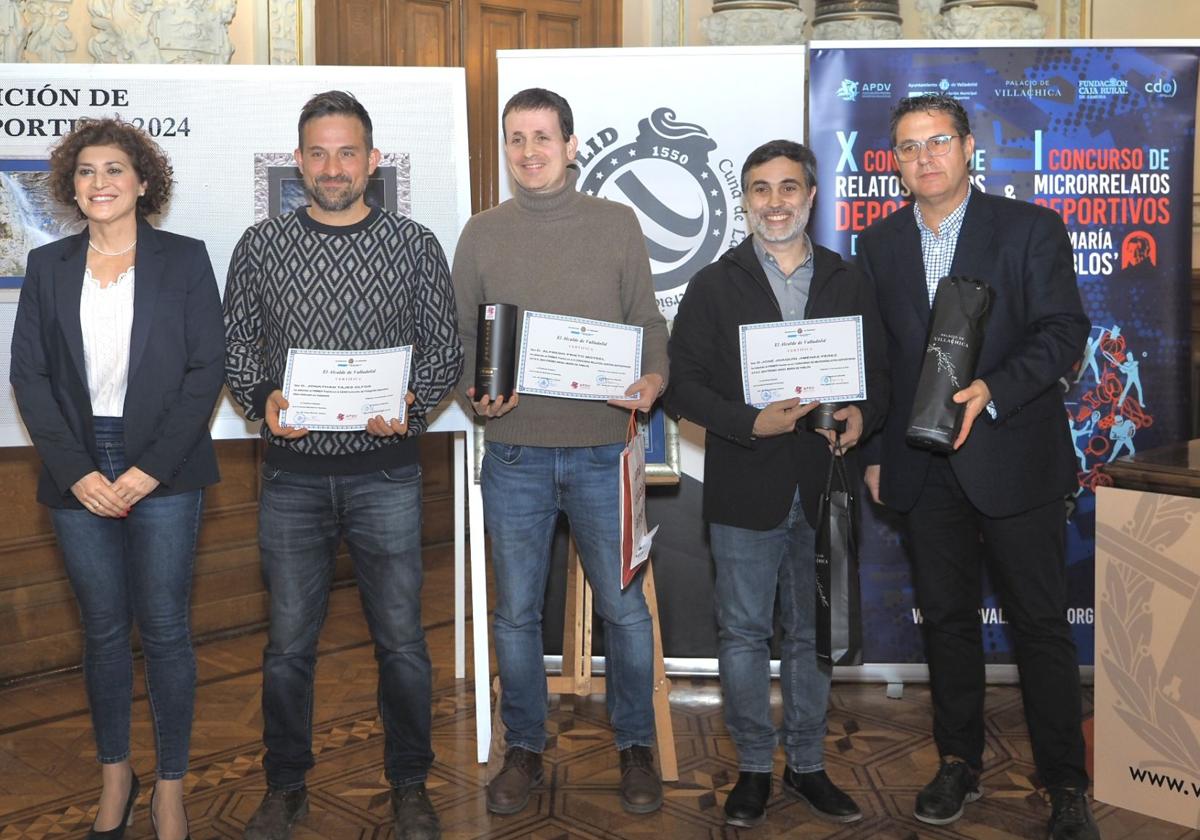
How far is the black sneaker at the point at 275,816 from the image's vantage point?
2.71 m

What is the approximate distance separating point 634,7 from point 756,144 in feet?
9.16

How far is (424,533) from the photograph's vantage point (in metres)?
5.89

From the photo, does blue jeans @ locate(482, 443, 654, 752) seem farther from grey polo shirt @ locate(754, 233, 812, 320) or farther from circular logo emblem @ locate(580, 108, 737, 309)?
circular logo emblem @ locate(580, 108, 737, 309)

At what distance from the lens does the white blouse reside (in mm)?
2523

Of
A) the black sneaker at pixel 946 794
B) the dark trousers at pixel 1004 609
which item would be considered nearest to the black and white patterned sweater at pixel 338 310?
the dark trousers at pixel 1004 609

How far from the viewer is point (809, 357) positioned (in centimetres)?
265

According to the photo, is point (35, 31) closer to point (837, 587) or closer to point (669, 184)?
point (669, 184)

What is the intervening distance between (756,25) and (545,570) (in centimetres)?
369

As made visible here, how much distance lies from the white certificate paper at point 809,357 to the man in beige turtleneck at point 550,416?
0.28 meters

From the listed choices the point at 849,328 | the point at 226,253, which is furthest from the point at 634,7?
the point at 849,328

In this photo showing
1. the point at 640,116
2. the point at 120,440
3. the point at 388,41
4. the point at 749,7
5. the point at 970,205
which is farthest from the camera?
the point at 749,7

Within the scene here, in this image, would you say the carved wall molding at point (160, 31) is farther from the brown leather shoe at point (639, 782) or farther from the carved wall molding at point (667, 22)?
the brown leather shoe at point (639, 782)

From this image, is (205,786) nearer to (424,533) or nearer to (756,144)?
(756,144)

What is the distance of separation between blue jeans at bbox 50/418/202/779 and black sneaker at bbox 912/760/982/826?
172 cm
